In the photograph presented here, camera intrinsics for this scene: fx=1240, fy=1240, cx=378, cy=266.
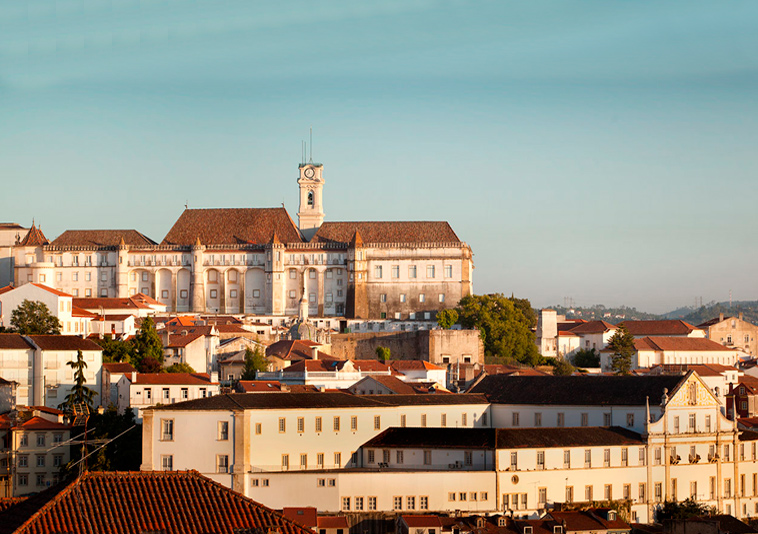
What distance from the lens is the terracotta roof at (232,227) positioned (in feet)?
372

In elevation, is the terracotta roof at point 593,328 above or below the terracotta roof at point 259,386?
above

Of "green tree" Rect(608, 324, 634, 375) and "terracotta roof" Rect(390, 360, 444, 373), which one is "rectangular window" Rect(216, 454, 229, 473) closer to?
"terracotta roof" Rect(390, 360, 444, 373)

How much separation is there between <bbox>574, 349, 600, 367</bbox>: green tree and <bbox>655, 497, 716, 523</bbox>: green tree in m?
44.4

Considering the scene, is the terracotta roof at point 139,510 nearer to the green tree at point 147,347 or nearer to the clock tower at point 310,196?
the green tree at point 147,347

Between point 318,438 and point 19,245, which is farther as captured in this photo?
point 19,245

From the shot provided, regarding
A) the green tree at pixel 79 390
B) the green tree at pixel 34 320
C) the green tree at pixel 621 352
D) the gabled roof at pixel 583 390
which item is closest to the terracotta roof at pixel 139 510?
the gabled roof at pixel 583 390

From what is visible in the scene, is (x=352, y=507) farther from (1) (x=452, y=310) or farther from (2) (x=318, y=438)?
(1) (x=452, y=310)

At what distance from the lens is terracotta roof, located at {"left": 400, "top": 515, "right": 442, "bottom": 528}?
1835 inches

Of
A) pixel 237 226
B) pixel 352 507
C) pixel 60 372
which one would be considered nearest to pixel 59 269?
pixel 237 226

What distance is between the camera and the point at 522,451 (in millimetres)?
51500

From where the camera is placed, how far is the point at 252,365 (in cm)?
7594

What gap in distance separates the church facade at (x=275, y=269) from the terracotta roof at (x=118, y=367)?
3458cm

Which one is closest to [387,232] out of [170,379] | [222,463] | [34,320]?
[34,320]

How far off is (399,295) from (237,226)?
60.1 feet
